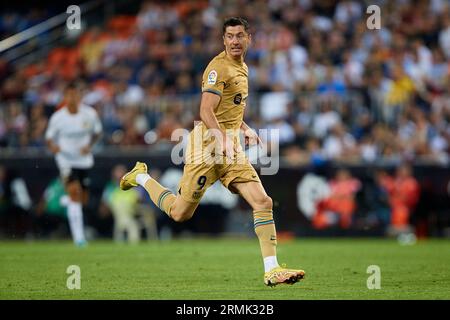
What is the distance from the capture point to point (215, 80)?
9.96 m

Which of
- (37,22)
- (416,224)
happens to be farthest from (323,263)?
(37,22)

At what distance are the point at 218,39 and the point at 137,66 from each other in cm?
226

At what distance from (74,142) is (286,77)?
24.6ft

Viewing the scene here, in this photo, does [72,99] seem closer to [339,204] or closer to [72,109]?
[72,109]

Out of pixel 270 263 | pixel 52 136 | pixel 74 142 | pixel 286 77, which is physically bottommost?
pixel 270 263

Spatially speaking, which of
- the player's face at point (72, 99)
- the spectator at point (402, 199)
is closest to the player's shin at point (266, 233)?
the player's face at point (72, 99)

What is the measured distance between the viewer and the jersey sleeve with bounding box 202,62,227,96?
32.7 feet

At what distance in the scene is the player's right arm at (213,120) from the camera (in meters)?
9.84

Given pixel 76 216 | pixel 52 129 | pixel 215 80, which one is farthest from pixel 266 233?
pixel 52 129

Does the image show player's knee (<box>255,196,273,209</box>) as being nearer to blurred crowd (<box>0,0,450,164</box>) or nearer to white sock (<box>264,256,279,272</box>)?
white sock (<box>264,256,279,272</box>)

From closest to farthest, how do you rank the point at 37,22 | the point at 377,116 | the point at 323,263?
the point at 323,263
the point at 377,116
the point at 37,22

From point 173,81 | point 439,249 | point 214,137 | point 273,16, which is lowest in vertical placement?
point 439,249

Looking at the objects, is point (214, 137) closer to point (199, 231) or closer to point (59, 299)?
point (59, 299)

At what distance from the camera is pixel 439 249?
16453 mm
